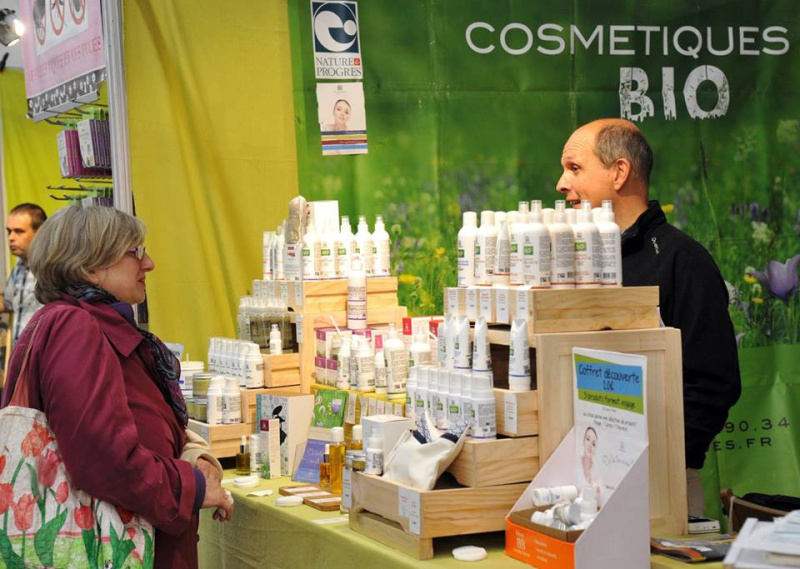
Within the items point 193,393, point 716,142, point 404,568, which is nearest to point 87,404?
point 404,568

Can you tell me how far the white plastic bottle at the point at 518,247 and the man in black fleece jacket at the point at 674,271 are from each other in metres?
0.75

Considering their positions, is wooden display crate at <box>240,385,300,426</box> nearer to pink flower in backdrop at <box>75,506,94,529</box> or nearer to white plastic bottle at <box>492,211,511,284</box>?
pink flower in backdrop at <box>75,506,94,529</box>

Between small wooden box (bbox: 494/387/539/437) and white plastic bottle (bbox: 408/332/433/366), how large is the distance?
23.6 inches

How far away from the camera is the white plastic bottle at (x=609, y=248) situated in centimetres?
268

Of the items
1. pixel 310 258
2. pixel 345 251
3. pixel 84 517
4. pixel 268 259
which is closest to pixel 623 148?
pixel 345 251

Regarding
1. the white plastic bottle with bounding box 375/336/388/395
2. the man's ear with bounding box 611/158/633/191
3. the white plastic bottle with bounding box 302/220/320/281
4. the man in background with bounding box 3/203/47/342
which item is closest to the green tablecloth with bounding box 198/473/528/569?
the white plastic bottle with bounding box 375/336/388/395

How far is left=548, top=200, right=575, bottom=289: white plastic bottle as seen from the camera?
2660 mm

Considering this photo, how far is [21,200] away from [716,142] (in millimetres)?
6221

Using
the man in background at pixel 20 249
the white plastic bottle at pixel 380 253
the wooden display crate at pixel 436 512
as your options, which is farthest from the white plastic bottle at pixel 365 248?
the man in background at pixel 20 249

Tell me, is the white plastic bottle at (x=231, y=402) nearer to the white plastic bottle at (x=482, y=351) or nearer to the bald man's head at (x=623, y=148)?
the white plastic bottle at (x=482, y=351)

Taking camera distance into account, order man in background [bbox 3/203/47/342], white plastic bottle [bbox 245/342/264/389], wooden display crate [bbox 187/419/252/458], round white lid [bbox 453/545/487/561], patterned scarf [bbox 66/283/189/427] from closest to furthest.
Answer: round white lid [bbox 453/545/487/561]
patterned scarf [bbox 66/283/189/427]
wooden display crate [bbox 187/419/252/458]
white plastic bottle [bbox 245/342/264/389]
man in background [bbox 3/203/47/342]

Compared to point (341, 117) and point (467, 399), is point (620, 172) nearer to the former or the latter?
point (467, 399)

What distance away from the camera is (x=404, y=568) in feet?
8.39

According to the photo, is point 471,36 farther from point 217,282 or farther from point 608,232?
point 608,232
